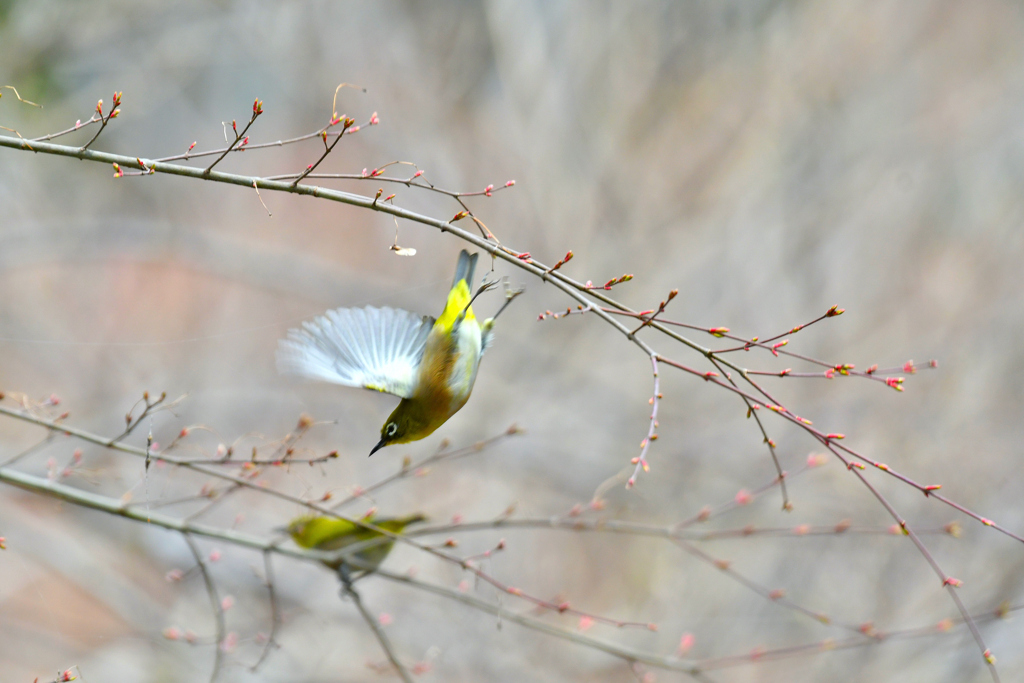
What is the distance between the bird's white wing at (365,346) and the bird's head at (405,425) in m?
0.03

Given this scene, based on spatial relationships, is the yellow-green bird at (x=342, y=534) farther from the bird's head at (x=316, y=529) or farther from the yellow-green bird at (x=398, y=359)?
the yellow-green bird at (x=398, y=359)

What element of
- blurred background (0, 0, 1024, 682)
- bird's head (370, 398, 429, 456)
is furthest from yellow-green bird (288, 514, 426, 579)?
blurred background (0, 0, 1024, 682)

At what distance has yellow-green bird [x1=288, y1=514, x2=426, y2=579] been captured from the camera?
6.57 feet

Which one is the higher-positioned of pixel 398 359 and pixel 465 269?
pixel 465 269

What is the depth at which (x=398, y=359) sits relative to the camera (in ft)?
4.18

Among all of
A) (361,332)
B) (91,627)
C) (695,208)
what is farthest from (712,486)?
(361,332)

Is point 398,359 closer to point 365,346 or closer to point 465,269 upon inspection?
point 365,346

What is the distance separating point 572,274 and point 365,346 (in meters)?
3.38

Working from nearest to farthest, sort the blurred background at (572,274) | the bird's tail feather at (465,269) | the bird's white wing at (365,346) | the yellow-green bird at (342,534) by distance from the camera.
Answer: the bird's white wing at (365,346)
the bird's tail feather at (465,269)
the yellow-green bird at (342,534)
the blurred background at (572,274)

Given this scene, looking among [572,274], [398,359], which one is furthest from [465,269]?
[572,274]

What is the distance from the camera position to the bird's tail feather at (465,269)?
4.87 ft

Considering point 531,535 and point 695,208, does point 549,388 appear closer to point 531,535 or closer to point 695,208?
point 531,535

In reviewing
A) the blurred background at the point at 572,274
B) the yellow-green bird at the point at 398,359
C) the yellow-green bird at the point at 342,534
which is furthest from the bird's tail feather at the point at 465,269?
the blurred background at the point at 572,274

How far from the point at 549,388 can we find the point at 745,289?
1.47 m
